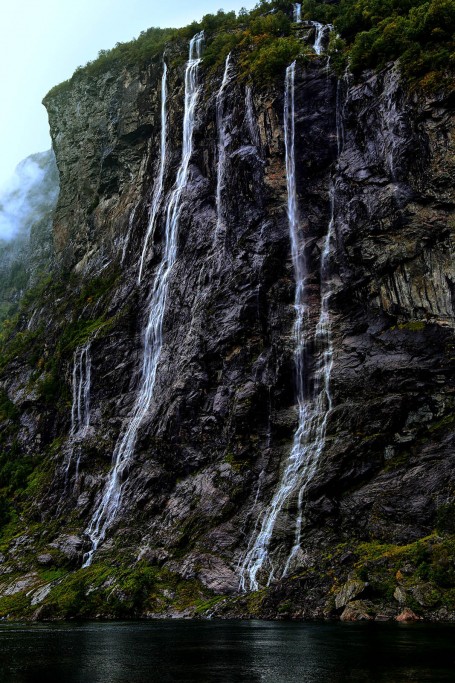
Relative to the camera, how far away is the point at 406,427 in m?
35.7

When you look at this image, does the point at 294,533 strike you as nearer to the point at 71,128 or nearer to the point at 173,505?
the point at 173,505

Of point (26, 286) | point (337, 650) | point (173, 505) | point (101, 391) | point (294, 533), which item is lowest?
point (337, 650)

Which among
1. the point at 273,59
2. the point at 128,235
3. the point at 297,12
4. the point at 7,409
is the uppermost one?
the point at 297,12

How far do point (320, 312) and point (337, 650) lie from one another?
89.3 feet

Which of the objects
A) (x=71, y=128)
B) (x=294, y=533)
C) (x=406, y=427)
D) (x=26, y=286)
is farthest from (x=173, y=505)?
(x=26, y=286)

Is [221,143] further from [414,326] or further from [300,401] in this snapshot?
[414,326]

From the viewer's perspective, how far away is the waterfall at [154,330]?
45.9m

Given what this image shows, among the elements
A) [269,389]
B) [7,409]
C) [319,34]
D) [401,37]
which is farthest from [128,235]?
[401,37]

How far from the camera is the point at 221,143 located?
54.4 metres

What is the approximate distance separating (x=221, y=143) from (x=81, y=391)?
24.6 meters

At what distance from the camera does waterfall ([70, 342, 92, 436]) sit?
183 feet

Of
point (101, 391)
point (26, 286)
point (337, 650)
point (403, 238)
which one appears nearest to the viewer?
point (337, 650)

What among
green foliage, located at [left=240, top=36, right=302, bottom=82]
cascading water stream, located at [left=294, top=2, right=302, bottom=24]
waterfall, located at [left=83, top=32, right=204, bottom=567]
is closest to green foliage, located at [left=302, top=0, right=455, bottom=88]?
green foliage, located at [left=240, top=36, right=302, bottom=82]

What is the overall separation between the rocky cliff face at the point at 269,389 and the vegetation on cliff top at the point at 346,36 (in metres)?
1.88
